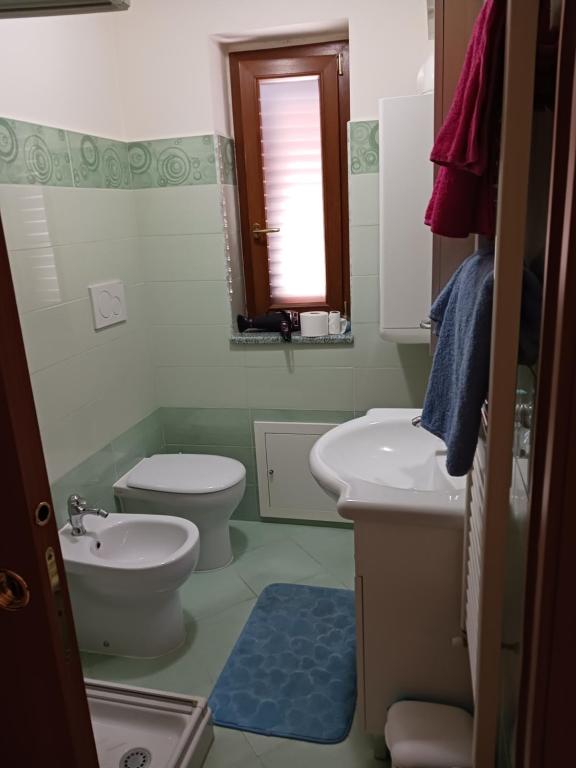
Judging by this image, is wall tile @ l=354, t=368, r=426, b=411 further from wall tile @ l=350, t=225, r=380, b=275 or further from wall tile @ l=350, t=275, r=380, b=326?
wall tile @ l=350, t=225, r=380, b=275

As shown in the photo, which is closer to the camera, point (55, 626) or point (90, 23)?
point (55, 626)

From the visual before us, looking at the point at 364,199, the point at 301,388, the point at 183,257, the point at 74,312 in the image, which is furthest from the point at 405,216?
the point at 74,312

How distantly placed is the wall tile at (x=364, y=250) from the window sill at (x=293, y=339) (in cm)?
28

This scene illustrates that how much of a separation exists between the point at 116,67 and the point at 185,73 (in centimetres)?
29

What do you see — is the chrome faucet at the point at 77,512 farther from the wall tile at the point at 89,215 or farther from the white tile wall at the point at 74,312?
the wall tile at the point at 89,215

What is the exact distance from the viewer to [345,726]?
5.56 ft

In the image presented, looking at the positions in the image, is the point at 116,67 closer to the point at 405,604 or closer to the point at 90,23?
the point at 90,23

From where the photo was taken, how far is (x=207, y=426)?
2.76m

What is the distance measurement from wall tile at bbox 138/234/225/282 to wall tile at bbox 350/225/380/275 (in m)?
0.56

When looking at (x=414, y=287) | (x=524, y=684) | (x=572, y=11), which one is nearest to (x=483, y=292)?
(x=572, y=11)

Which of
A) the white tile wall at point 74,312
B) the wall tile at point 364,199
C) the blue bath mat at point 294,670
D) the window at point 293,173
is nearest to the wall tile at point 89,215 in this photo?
the white tile wall at point 74,312

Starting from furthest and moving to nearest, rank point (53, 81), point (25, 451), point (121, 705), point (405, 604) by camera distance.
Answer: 1. point (53, 81)
2. point (121, 705)
3. point (405, 604)
4. point (25, 451)

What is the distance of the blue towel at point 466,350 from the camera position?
0.81m

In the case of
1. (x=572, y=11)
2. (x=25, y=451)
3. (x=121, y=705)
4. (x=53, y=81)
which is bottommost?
(x=121, y=705)
